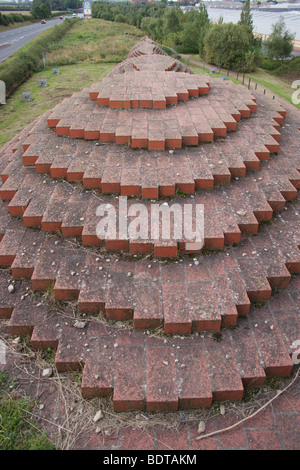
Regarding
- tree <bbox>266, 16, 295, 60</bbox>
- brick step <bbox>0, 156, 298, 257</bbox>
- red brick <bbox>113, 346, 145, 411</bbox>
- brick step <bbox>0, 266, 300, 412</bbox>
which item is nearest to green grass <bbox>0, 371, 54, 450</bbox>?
brick step <bbox>0, 266, 300, 412</bbox>

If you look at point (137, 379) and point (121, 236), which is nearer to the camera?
point (137, 379)

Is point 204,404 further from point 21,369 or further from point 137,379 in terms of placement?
point 21,369

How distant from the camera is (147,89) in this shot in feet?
17.1

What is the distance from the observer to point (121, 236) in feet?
10.5

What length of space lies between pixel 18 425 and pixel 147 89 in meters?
4.77

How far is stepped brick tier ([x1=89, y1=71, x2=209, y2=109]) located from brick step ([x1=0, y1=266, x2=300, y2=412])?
10.8 ft

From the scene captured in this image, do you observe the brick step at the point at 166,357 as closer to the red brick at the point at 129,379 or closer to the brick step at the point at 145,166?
the red brick at the point at 129,379

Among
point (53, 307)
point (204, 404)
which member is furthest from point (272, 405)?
point (53, 307)

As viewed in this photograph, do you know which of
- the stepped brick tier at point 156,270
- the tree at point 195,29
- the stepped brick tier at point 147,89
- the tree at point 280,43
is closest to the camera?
the stepped brick tier at point 156,270

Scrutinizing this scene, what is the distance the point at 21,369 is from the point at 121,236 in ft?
4.79

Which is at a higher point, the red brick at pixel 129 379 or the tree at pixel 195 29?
the tree at pixel 195 29

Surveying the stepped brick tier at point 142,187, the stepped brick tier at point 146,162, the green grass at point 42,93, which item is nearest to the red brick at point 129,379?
the stepped brick tier at point 142,187

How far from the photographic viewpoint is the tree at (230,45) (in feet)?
66.1

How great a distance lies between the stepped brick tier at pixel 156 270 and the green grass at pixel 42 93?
5773mm
